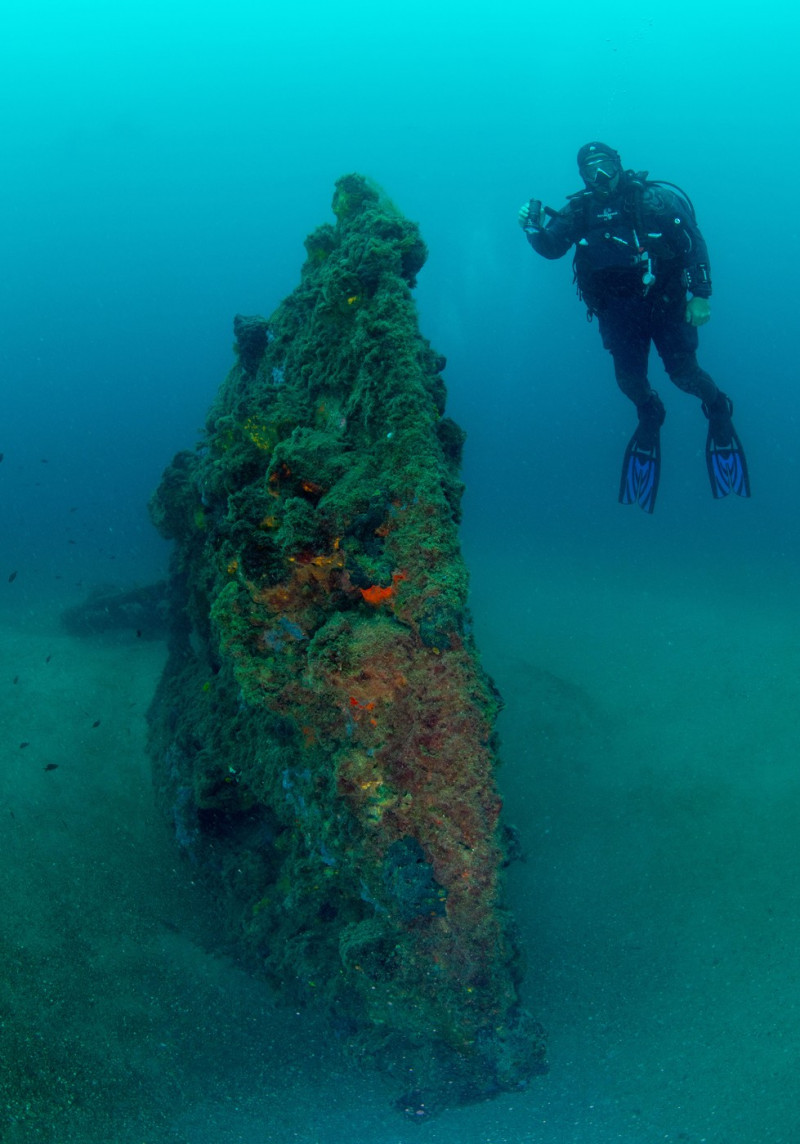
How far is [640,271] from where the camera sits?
6.90m

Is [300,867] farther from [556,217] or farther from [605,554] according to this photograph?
[605,554]

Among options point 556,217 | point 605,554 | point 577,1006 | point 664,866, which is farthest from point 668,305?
point 605,554

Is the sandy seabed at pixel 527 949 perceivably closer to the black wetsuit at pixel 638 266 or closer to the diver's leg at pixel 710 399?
the diver's leg at pixel 710 399

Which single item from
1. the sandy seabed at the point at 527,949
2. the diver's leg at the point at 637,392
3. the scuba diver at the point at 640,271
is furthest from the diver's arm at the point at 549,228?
the sandy seabed at the point at 527,949

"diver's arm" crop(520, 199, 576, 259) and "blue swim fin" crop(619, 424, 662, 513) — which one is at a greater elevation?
"diver's arm" crop(520, 199, 576, 259)

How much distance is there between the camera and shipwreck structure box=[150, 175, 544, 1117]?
3.26 m

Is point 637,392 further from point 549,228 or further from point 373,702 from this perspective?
point 373,702

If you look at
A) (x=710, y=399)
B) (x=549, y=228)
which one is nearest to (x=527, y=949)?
(x=710, y=399)

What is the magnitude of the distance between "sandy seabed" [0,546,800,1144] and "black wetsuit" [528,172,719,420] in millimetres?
4803

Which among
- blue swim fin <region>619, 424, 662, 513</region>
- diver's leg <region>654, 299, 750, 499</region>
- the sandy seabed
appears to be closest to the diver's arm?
diver's leg <region>654, 299, 750, 499</region>

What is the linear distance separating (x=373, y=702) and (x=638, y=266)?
608cm

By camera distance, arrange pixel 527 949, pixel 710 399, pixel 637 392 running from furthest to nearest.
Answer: pixel 637 392
pixel 710 399
pixel 527 949

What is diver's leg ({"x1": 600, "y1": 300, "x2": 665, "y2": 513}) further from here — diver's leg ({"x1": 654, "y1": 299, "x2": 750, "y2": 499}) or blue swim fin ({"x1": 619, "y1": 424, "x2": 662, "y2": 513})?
diver's leg ({"x1": 654, "y1": 299, "x2": 750, "y2": 499})

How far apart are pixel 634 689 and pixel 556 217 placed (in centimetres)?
685
